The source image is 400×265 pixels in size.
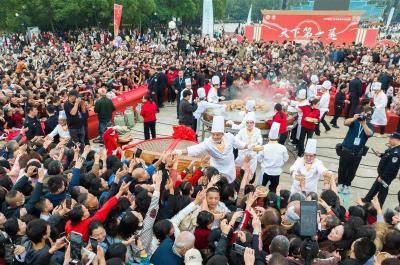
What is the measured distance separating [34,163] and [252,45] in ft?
58.3

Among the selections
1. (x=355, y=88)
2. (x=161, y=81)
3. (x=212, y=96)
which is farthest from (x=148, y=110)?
(x=355, y=88)

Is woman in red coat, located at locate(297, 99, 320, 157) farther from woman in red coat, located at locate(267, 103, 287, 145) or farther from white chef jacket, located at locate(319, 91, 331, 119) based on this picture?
white chef jacket, located at locate(319, 91, 331, 119)

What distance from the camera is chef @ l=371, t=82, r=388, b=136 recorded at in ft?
31.2

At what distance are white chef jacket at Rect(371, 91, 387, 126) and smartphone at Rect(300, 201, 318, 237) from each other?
7.79 m

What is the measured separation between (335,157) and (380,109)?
2.16m

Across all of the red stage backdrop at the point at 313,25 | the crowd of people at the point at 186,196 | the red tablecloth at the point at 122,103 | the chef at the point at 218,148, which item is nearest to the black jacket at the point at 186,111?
the crowd of people at the point at 186,196

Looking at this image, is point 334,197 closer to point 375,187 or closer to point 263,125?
point 375,187

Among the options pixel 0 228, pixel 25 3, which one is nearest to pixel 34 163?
pixel 0 228

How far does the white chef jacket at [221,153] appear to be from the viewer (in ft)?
17.6

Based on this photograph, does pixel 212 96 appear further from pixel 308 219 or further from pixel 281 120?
pixel 308 219

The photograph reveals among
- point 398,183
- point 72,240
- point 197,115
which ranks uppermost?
point 72,240

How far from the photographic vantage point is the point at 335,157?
8.67 m

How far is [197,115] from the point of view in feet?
29.1

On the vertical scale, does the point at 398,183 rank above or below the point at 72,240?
below
